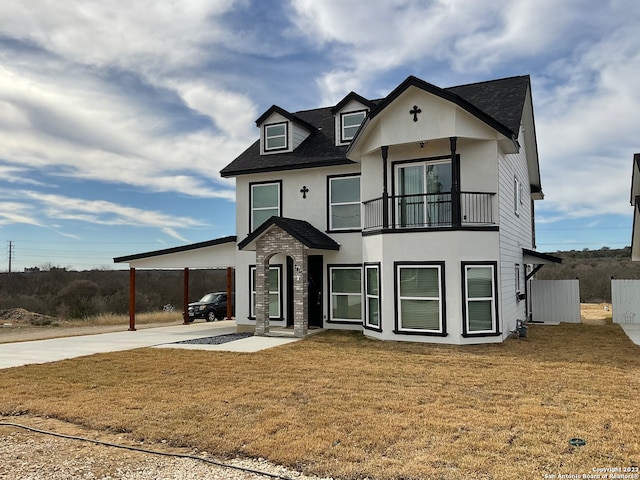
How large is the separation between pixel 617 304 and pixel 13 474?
1977 cm

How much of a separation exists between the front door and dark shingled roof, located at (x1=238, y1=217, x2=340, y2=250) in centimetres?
94

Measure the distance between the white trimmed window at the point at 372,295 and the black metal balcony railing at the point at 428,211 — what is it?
130cm

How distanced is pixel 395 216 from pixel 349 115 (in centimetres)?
478

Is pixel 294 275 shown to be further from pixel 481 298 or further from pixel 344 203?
pixel 481 298

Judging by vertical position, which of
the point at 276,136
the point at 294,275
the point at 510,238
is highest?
the point at 276,136

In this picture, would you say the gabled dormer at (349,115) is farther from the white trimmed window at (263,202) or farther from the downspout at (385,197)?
the downspout at (385,197)

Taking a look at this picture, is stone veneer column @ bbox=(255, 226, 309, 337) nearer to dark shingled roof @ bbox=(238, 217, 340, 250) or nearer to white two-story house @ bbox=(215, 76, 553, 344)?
white two-story house @ bbox=(215, 76, 553, 344)

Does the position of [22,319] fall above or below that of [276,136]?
below

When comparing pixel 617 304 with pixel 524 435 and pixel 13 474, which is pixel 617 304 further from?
pixel 13 474

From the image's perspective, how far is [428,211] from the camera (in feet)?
45.8

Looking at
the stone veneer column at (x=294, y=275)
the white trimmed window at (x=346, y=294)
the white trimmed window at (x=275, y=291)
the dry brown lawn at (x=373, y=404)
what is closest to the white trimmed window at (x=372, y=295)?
the white trimmed window at (x=346, y=294)

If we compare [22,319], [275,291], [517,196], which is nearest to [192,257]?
[275,291]

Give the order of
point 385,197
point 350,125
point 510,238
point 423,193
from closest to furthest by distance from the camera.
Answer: point 385,197 → point 423,193 → point 510,238 → point 350,125

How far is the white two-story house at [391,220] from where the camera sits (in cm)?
1294
